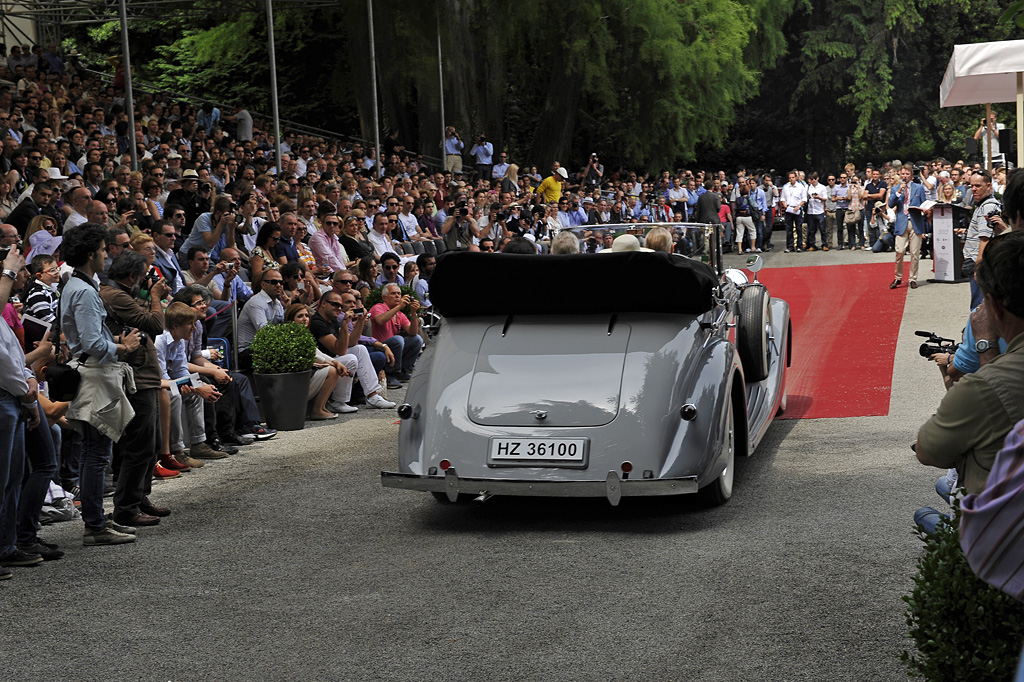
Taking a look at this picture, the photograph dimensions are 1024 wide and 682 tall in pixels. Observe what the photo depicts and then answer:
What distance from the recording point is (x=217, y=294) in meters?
11.3

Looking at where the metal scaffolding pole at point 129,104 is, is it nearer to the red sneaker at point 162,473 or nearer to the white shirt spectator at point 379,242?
the white shirt spectator at point 379,242

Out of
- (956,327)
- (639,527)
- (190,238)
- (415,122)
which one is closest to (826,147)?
(415,122)

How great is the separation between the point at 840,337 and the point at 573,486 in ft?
29.6

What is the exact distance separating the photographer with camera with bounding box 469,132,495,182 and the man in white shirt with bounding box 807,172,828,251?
28.0 feet

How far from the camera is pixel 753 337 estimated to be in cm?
894

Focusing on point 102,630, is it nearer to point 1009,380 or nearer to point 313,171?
point 1009,380

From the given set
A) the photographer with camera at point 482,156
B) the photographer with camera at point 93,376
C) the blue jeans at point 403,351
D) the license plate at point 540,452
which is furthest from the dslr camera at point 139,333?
the photographer with camera at point 482,156

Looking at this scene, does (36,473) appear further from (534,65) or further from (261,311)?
(534,65)

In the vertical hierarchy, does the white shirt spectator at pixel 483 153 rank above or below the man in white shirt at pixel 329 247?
above

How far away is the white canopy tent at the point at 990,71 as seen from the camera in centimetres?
1669

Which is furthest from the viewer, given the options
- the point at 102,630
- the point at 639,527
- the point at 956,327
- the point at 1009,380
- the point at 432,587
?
the point at 956,327

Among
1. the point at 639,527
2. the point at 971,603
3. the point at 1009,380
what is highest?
the point at 1009,380

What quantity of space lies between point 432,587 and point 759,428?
329cm

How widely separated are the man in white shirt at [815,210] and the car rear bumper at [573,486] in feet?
77.7
